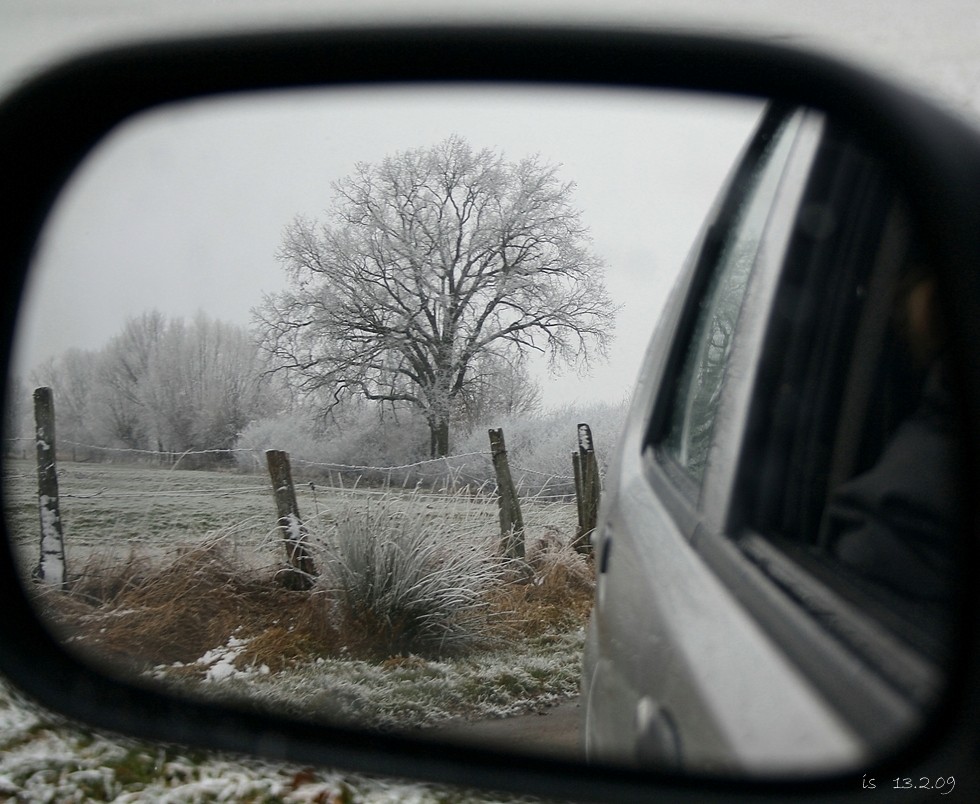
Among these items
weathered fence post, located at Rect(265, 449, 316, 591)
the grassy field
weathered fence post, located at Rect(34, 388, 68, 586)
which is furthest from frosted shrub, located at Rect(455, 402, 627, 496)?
weathered fence post, located at Rect(34, 388, 68, 586)

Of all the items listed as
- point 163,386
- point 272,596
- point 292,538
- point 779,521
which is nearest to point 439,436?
point 163,386

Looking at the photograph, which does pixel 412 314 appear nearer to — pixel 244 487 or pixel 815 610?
pixel 244 487

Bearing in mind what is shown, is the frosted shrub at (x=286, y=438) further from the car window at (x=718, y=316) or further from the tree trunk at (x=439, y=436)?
the car window at (x=718, y=316)

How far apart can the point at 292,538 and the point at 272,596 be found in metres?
0.27

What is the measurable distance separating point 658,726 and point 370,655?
2.29 metres

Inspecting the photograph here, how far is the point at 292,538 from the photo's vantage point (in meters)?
3.34

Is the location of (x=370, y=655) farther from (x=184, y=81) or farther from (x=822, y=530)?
(x=822, y=530)

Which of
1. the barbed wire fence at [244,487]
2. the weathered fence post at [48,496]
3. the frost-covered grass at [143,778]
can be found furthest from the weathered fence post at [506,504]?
the weathered fence post at [48,496]

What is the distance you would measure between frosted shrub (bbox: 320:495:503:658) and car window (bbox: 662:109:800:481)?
117 cm

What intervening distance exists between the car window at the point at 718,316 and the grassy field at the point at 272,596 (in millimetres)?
521

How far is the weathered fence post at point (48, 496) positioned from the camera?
262 cm

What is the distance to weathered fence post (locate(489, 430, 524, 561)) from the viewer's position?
2299 millimetres

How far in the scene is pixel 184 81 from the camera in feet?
5.86

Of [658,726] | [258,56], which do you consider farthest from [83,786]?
[658,726]
